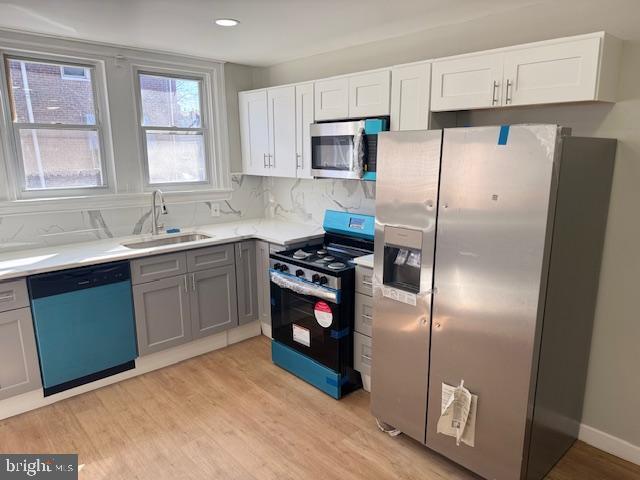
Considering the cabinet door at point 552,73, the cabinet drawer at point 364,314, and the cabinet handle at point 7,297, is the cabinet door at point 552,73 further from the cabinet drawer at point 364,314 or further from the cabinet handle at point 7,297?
the cabinet handle at point 7,297

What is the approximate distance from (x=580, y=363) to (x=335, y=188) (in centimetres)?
214

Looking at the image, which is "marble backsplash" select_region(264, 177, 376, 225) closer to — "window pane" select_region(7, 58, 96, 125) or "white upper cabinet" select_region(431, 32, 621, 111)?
"white upper cabinet" select_region(431, 32, 621, 111)

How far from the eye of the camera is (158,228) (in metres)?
3.67

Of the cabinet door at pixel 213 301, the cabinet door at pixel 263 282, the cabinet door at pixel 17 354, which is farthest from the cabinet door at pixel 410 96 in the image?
the cabinet door at pixel 17 354

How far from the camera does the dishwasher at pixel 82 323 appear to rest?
2.64m

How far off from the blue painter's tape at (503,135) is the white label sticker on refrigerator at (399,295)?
0.84m

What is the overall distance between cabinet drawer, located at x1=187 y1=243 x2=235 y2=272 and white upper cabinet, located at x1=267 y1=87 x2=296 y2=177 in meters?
0.81

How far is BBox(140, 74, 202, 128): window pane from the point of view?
3.62 meters

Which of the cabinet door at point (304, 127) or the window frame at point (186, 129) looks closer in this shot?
the cabinet door at point (304, 127)

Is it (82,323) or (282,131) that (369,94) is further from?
(82,323)

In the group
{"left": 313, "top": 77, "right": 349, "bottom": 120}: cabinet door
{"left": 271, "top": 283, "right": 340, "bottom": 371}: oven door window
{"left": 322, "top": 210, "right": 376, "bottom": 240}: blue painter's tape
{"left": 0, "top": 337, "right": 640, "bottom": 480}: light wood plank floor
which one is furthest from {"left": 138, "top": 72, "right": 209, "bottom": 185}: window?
{"left": 0, "top": 337, "right": 640, "bottom": 480}: light wood plank floor

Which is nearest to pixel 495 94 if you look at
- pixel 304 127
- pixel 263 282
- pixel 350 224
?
pixel 350 224

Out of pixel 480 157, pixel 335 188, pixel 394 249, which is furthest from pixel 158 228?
pixel 480 157

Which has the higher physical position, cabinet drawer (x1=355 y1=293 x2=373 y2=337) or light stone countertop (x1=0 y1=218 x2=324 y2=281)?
light stone countertop (x1=0 y1=218 x2=324 y2=281)
